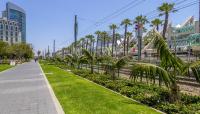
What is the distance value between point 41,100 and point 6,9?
190m

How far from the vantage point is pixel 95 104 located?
466 inches

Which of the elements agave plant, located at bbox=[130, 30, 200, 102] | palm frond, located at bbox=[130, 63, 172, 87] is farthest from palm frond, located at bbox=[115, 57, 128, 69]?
palm frond, located at bbox=[130, 63, 172, 87]

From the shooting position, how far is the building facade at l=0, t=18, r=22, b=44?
162 metres

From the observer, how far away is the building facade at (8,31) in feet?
532

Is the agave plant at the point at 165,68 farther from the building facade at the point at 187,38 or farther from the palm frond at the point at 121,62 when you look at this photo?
the building facade at the point at 187,38

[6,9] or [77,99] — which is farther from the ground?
[6,9]

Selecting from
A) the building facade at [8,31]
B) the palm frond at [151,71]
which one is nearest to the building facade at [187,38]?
the palm frond at [151,71]

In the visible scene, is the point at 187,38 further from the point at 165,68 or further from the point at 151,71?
the point at 151,71

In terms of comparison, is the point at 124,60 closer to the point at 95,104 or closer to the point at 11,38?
the point at 95,104

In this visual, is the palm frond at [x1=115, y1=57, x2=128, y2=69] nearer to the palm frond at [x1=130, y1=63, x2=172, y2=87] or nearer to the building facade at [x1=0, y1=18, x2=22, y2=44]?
the palm frond at [x1=130, y1=63, x2=172, y2=87]

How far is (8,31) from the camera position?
169 meters

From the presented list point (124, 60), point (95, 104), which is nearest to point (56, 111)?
point (95, 104)

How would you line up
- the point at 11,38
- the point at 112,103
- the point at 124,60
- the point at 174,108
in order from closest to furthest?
the point at 174,108 < the point at 112,103 < the point at 124,60 < the point at 11,38

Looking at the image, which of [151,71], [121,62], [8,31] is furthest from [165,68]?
[8,31]
